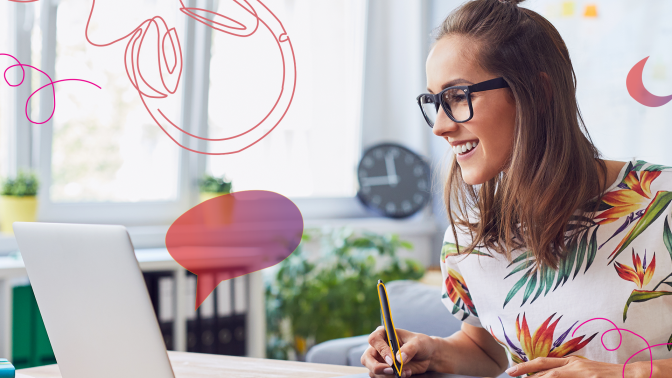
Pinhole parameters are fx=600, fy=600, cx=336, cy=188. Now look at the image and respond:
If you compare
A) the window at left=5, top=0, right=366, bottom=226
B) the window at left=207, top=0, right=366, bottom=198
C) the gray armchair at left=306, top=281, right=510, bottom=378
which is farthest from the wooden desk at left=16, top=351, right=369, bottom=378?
the window at left=207, top=0, right=366, bottom=198

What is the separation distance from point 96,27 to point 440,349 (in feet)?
6.88

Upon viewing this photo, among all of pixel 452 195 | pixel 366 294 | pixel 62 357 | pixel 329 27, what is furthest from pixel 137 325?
pixel 329 27

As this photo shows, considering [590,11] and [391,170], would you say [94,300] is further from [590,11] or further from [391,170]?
[391,170]

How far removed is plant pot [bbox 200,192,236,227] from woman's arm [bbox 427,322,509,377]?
1.66 metres

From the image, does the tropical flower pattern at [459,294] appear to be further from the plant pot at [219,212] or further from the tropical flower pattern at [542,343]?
the plant pot at [219,212]

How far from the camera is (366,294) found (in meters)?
2.63

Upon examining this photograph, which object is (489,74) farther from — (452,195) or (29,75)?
(29,75)

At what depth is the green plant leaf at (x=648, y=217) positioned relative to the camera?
3.05 feet

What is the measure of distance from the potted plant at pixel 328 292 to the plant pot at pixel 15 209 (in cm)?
102

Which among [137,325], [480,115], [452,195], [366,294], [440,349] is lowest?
[366,294]

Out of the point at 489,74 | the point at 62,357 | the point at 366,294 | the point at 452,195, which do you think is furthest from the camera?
the point at 366,294

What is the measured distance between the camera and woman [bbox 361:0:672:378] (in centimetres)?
93

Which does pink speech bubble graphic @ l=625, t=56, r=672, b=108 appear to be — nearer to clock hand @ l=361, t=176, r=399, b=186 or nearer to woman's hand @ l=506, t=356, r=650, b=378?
woman's hand @ l=506, t=356, r=650, b=378

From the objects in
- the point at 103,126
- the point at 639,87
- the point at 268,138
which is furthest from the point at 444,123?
the point at 268,138
